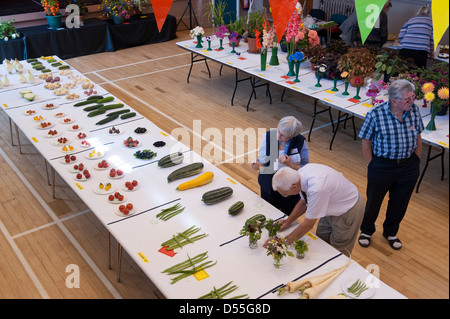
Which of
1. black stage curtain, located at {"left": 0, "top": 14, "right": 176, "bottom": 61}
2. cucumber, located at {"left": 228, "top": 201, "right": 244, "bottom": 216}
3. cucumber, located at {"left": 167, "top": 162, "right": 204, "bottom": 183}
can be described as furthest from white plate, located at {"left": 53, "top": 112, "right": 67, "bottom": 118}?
black stage curtain, located at {"left": 0, "top": 14, "right": 176, "bottom": 61}

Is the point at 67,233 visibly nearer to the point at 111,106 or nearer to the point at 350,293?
the point at 111,106

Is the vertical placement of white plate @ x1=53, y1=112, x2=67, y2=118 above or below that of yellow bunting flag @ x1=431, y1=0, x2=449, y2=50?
below

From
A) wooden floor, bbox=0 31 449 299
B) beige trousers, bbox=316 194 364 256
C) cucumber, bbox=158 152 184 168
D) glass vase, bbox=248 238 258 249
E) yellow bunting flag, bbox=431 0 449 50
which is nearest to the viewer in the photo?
yellow bunting flag, bbox=431 0 449 50

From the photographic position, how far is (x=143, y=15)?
11656 millimetres

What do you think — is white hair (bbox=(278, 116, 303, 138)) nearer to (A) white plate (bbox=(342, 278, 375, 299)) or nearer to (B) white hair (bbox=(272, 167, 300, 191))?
(B) white hair (bbox=(272, 167, 300, 191))

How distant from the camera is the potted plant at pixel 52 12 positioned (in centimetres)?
1011

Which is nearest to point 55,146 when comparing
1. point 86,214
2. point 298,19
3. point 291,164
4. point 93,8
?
point 86,214

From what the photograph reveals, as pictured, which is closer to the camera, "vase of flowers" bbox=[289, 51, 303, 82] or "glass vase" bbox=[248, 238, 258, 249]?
"glass vase" bbox=[248, 238, 258, 249]

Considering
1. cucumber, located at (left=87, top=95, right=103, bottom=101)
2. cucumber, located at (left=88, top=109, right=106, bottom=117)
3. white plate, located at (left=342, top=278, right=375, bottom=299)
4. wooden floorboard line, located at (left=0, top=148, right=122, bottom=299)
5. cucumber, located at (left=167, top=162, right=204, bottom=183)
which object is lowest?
wooden floorboard line, located at (left=0, top=148, right=122, bottom=299)

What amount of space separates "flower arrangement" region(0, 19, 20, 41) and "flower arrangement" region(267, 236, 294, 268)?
334 inches

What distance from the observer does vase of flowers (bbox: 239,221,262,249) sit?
3338 millimetres

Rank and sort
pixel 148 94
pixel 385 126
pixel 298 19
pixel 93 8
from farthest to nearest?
1. pixel 93 8
2. pixel 148 94
3. pixel 298 19
4. pixel 385 126
